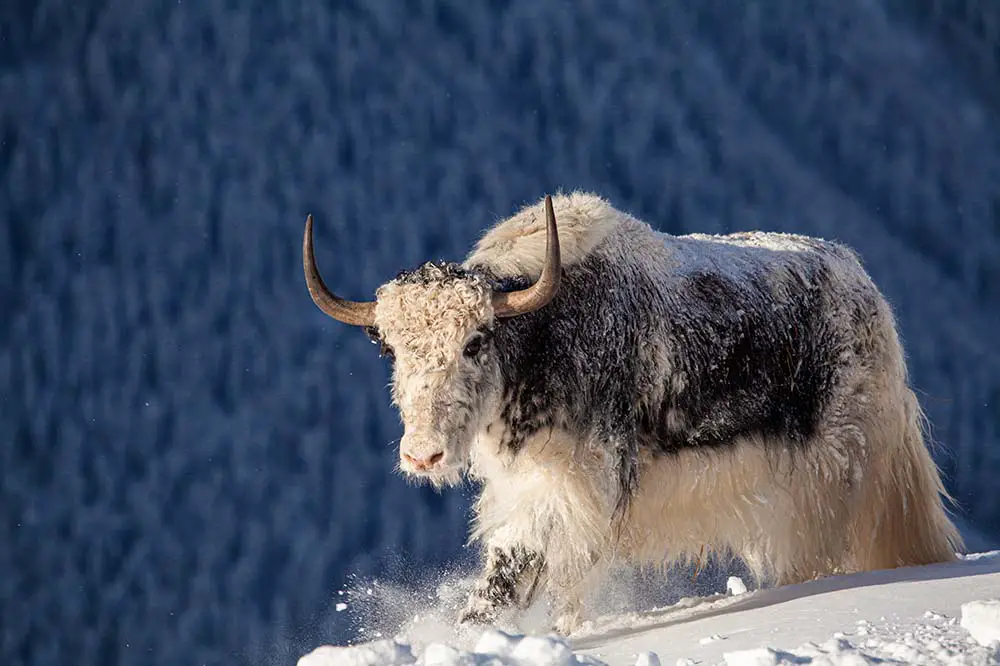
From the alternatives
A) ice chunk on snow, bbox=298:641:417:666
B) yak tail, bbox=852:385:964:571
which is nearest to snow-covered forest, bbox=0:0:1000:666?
yak tail, bbox=852:385:964:571

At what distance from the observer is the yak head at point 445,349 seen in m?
3.99

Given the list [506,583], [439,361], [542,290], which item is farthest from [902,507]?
[439,361]

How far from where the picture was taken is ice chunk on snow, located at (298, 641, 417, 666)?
319 centimetres

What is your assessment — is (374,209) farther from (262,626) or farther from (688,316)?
(688,316)

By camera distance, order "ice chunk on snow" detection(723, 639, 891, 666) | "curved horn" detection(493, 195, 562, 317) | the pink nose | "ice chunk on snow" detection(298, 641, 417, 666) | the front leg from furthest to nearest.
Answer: the front leg → "curved horn" detection(493, 195, 562, 317) → the pink nose → "ice chunk on snow" detection(298, 641, 417, 666) → "ice chunk on snow" detection(723, 639, 891, 666)

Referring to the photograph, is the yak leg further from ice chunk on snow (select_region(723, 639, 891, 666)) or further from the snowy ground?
ice chunk on snow (select_region(723, 639, 891, 666))

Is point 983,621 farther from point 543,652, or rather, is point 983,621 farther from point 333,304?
point 333,304

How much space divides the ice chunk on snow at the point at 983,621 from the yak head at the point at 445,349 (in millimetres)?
1462

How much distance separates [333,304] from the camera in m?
4.43

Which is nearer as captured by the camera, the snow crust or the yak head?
the snow crust

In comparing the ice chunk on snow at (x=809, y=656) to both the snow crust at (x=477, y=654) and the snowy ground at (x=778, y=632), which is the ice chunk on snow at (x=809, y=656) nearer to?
the snowy ground at (x=778, y=632)

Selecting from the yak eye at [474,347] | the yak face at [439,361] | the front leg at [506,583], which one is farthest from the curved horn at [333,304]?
the front leg at [506,583]

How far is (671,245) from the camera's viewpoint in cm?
474

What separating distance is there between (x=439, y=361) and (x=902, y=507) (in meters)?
1.94
